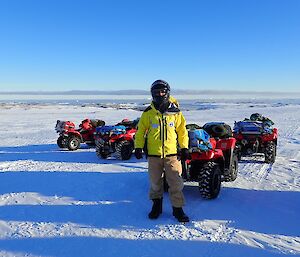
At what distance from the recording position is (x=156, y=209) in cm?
516

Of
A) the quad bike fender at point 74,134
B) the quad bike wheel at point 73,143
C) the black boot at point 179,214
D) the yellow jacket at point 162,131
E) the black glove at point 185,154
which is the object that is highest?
the yellow jacket at point 162,131

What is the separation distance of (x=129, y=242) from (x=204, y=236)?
0.95 meters

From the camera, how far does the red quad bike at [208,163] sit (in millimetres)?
5910

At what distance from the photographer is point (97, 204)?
5754mm

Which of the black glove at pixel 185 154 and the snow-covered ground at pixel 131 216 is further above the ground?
the black glove at pixel 185 154

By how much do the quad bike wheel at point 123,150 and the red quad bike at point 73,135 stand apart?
2.82 meters

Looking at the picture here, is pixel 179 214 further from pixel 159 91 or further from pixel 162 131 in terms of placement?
pixel 159 91

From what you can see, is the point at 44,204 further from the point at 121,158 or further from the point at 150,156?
the point at 121,158

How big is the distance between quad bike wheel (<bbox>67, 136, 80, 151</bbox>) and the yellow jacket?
25.0ft

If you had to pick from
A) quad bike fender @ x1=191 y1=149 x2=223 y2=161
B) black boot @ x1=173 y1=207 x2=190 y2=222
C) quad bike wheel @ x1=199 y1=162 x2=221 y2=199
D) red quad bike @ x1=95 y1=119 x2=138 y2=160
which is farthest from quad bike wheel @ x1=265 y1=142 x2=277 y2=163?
black boot @ x1=173 y1=207 x2=190 y2=222

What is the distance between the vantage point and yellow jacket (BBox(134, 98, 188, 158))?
16.6 ft

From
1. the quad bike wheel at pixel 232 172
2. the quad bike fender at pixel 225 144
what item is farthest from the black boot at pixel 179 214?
the quad bike fender at pixel 225 144

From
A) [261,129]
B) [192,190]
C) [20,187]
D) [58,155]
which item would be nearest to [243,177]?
[192,190]

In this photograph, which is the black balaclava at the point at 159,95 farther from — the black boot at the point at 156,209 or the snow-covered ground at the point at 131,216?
the snow-covered ground at the point at 131,216
